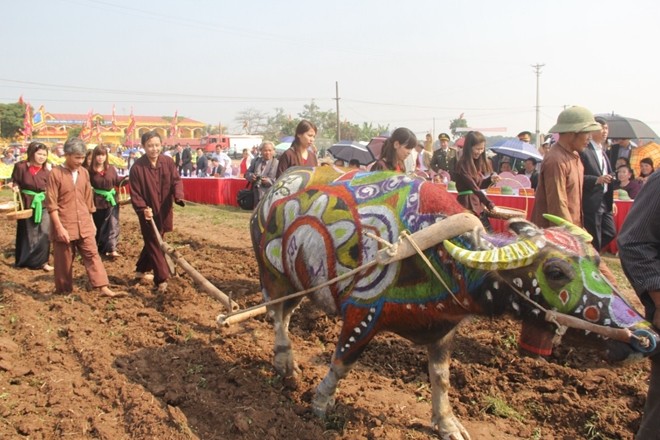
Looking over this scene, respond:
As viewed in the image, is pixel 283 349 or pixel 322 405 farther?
pixel 283 349

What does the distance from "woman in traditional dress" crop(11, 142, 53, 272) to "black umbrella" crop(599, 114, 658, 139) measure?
34.7 ft

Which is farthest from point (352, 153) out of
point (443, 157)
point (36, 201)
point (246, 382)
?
point (246, 382)

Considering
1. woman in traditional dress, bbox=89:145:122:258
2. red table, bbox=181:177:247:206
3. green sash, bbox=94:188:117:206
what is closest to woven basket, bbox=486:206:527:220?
woman in traditional dress, bbox=89:145:122:258

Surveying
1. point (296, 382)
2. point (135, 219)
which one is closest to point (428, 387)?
point (296, 382)

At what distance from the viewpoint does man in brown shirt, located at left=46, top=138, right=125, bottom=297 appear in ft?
20.0

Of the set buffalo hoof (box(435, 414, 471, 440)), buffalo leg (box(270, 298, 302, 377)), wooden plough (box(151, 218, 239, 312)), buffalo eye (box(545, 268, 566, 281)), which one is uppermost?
buffalo eye (box(545, 268, 566, 281))

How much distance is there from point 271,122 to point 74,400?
212ft

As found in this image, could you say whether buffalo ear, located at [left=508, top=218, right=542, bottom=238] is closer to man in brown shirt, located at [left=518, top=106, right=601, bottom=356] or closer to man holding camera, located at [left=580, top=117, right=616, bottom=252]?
man in brown shirt, located at [left=518, top=106, right=601, bottom=356]

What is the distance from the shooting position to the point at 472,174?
613 cm

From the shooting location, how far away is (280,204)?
13.8 ft

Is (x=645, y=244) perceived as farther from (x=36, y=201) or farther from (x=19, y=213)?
(x=36, y=201)

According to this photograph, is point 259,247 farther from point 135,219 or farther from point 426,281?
point 135,219

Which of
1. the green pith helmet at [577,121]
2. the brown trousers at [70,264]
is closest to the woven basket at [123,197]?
the brown trousers at [70,264]

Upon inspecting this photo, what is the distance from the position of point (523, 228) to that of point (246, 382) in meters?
2.32
